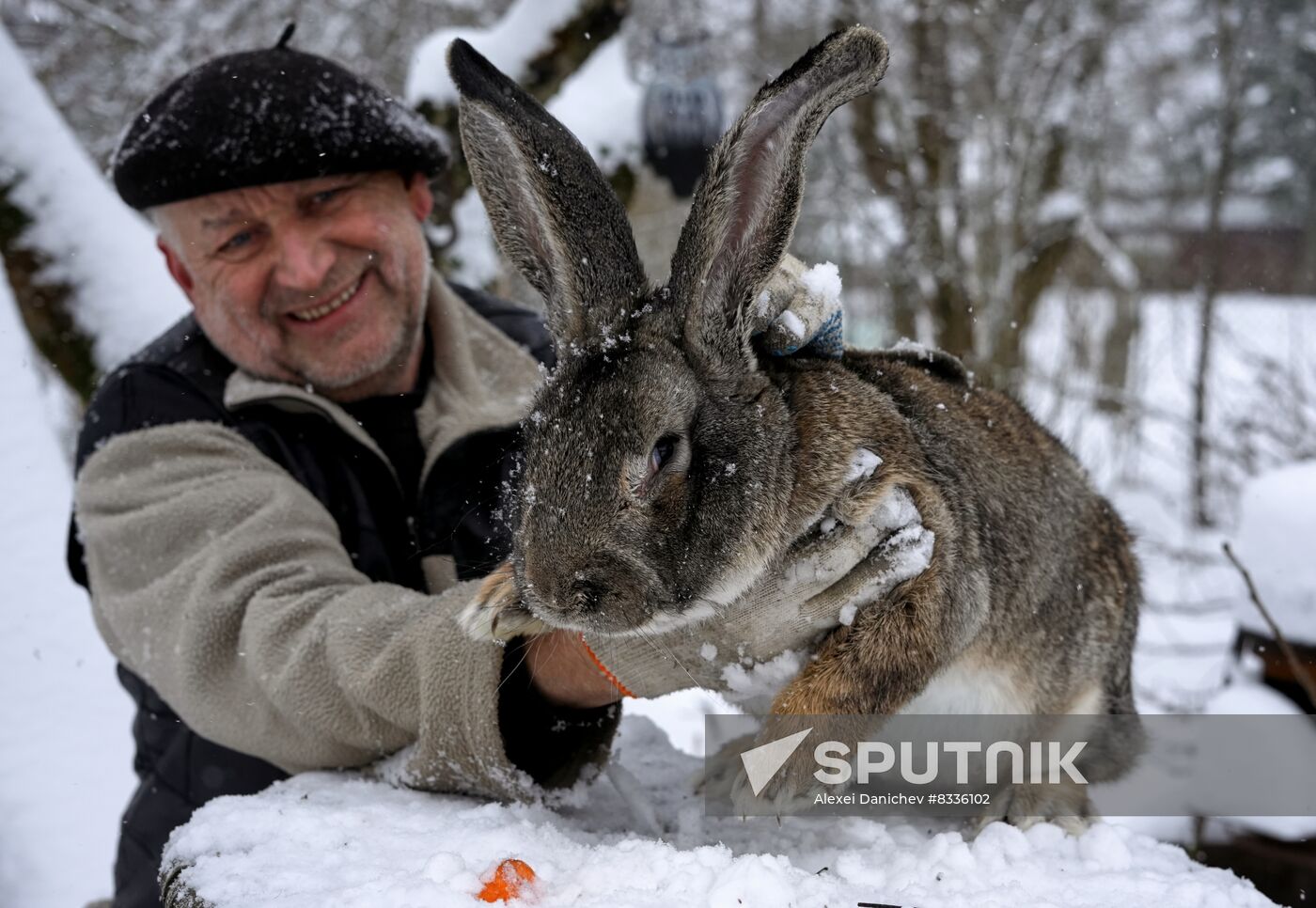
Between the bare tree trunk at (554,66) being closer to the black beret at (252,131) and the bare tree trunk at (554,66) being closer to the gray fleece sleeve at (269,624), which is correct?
the black beret at (252,131)

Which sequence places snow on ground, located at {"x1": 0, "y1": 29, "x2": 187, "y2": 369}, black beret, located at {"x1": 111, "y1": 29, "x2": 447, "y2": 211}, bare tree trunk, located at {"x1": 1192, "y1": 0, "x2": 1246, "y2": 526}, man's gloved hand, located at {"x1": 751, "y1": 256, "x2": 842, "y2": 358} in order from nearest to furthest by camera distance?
man's gloved hand, located at {"x1": 751, "y1": 256, "x2": 842, "y2": 358}
black beret, located at {"x1": 111, "y1": 29, "x2": 447, "y2": 211}
snow on ground, located at {"x1": 0, "y1": 29, "x2": 187, "y2": 369}
bare tree trunk, located at {"x1": 1192, "y1": 0, "x2": 1246, "y2": 526}

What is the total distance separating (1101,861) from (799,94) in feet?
4.51

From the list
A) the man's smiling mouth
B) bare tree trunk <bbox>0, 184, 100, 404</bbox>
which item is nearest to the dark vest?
the man's smiling mouth

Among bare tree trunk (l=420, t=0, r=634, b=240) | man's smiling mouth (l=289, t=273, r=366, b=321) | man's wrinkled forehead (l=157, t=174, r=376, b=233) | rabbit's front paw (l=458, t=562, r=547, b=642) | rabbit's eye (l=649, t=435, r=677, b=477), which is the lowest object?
rabbit's front paw (l=458, t=562, r=547, b=642)

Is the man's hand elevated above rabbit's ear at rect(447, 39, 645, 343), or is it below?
below

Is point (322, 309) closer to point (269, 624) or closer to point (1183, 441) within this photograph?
point (269, 624)

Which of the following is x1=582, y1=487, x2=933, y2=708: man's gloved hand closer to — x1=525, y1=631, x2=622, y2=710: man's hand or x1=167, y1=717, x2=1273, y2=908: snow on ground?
x1=525, y1=631, x2=622, y2=710: man's hand

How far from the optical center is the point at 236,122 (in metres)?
2.58

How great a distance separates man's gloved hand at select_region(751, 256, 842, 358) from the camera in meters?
1.92

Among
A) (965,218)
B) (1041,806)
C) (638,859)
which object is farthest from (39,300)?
(965,218)

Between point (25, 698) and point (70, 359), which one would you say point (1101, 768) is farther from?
point (70, 359)

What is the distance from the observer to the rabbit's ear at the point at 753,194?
1562 millimetres

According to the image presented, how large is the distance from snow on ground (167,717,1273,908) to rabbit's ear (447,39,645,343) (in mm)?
880

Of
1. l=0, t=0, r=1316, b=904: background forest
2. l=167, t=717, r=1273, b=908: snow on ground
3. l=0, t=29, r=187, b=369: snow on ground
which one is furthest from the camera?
l=0, t=29, r=187, b=369: snow on ground
